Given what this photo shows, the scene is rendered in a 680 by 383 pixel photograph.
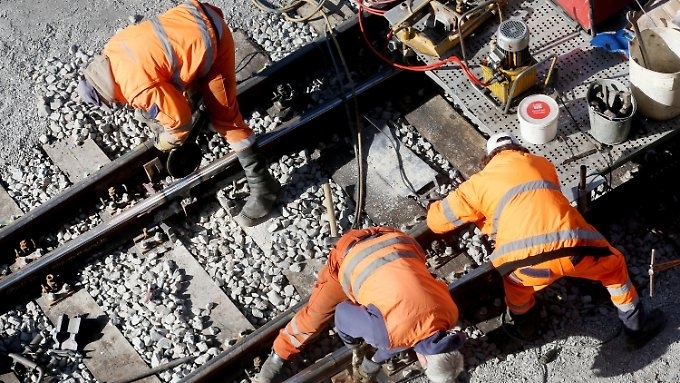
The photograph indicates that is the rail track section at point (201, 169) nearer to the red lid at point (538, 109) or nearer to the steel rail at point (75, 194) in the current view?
the steel rail at point (75, 194)

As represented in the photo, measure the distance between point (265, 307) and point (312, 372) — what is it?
0.83 metres

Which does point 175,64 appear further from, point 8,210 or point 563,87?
point 563,87

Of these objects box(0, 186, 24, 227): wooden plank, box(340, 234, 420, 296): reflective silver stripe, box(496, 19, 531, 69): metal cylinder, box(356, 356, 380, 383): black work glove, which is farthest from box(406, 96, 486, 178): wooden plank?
box(0, 186, 24, 227): wooden plank

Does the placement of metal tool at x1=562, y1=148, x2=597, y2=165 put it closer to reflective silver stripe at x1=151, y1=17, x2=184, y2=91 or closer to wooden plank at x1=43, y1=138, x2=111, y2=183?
reflective silver stripe at x1=151, y1=17, x2=184, y2=91

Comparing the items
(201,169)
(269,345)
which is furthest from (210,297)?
(201,169)

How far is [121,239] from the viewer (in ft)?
30.0

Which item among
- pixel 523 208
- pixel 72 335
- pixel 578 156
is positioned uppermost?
pixel 523 208

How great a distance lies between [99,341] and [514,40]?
4.19 meters

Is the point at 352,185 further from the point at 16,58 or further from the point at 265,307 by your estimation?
the point at 16,58

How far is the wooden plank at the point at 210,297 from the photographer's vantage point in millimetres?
8609

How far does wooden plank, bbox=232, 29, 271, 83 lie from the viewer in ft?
32.7

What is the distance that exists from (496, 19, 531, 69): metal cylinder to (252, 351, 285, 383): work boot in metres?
3.09

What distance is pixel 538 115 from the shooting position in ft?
28.5

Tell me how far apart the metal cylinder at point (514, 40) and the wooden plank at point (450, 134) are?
3.02 feet
